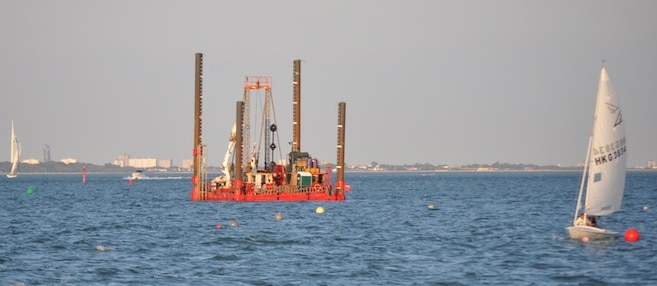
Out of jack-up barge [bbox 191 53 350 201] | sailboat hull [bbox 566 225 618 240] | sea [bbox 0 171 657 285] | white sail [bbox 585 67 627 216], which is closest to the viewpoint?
sea [bbox 0 171 657 285]

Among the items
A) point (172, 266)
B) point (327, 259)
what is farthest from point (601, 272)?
point (172, 266)

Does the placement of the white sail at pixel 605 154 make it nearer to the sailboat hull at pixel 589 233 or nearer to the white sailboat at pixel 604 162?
the white sailboat at pixel 604 162

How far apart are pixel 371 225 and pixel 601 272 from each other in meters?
30.2

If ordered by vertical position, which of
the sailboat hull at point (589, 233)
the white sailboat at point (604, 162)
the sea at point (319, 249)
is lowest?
the sea at point (319, 249)

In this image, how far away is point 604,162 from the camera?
57.7 metres

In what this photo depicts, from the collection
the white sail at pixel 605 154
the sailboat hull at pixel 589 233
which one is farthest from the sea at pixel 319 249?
the white sail at pixel 605 154

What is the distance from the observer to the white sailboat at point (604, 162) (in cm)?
5656

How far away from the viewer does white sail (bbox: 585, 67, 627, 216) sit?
56500 mm

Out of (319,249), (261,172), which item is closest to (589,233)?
(319,249)

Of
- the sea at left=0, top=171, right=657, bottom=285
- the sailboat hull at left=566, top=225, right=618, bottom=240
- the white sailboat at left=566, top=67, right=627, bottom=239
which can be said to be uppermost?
the white sailboat at left=566, top=67, right=627, bottom=239

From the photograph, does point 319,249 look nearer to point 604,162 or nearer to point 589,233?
point 589,233

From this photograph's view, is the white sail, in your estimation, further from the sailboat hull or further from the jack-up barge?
the jack-up barge

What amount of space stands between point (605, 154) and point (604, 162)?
0.41 m

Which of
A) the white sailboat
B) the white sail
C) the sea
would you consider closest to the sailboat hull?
the white sailboat
